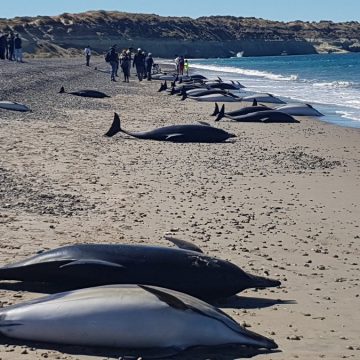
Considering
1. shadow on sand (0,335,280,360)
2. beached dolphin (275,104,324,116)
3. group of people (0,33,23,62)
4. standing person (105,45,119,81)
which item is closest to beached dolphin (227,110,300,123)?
beached dolphin (275,104,324,116)

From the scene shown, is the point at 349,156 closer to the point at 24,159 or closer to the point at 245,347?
the point at 24,159

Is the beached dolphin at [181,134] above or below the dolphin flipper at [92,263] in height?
below

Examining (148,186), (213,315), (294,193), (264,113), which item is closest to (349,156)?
(294,193)

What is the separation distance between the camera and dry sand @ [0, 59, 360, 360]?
632 centimetres

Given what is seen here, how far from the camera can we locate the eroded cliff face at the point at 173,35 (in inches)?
4326

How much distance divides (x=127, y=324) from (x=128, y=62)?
126 feet

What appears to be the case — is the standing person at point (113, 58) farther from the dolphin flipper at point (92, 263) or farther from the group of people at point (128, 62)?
the dolphin flipper at point (92, 263)

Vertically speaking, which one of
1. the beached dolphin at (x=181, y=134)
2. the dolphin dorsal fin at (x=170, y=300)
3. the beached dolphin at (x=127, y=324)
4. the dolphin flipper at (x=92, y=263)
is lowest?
the beached dolphin at (x=181, y=134)

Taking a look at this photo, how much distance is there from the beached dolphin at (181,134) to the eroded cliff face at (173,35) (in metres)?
64.7

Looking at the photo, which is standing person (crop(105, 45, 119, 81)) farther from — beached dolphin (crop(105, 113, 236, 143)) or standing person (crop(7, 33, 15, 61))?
beached dolphin (crop(105, 113, 236, 143))

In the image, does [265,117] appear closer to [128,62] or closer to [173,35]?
[128,62]

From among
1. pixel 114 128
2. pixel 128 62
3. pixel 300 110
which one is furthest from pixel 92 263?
pixel 128 62

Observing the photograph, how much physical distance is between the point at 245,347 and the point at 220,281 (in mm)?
974

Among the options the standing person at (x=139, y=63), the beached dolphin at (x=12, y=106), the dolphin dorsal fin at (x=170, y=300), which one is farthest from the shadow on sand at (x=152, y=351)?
the standing person at (x=139, y=63)
